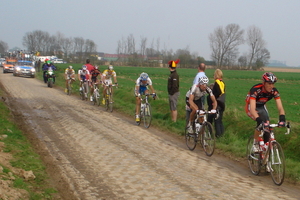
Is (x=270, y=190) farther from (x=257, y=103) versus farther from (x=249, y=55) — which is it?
(x=249, y=55)

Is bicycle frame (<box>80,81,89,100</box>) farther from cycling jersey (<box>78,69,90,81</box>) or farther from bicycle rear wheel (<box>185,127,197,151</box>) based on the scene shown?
bicycle rear wheel (<box>185,127,197,151</box>)

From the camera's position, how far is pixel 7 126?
11438mm

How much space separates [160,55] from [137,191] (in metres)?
114

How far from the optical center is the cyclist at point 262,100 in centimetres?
759

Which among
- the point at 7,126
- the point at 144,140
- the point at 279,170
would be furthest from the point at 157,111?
the point at 279,170

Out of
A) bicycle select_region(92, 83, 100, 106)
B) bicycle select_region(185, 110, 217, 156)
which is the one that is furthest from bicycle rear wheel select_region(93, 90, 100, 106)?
bicycle select_region(185, 110, 217, 156)

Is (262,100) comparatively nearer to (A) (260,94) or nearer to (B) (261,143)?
(A) (260,94)

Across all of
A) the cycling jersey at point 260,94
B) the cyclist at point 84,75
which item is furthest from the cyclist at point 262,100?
the cyclist at point 84,75

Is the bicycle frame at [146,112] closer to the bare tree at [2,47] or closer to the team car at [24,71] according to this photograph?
the team car at [24,71]

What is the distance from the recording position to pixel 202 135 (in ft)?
33.2

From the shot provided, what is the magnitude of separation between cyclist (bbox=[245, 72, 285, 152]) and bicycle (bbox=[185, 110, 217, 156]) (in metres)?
1.58

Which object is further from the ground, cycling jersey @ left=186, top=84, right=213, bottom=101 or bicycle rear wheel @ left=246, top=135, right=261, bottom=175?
cycling jersey @ left=186, top=84, right=213, bottom=101

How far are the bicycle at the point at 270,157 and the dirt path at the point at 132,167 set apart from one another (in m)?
0.19

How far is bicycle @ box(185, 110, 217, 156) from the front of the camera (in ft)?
31.7
